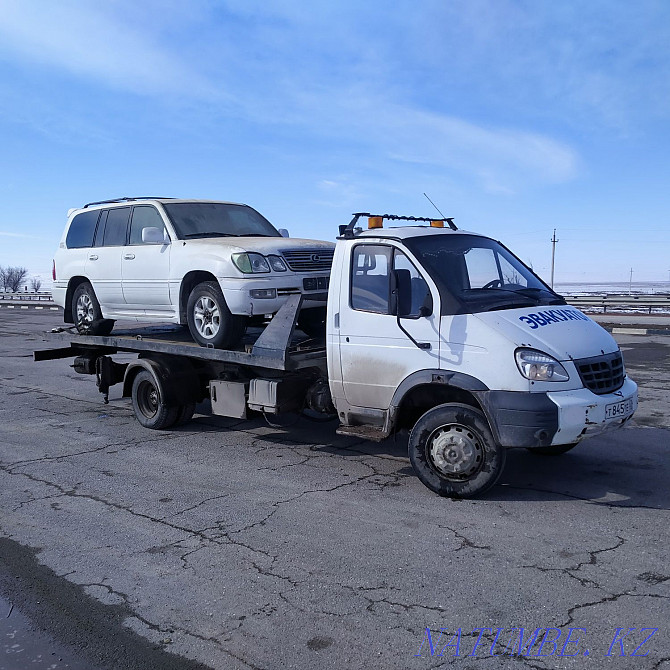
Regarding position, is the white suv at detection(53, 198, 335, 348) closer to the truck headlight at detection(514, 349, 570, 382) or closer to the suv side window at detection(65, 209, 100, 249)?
the suv side window at detection(65, 209, 100, 249)

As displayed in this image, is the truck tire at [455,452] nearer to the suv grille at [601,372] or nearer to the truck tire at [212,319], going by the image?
the suv grille at [601,372]

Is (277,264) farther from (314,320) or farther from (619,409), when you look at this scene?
(619,409)

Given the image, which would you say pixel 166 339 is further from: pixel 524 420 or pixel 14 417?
pixel 524 420

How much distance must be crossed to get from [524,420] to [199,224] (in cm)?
485

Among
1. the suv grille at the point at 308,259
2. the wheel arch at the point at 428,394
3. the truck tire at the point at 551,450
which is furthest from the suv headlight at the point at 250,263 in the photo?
the truck tire at the point at 551,450

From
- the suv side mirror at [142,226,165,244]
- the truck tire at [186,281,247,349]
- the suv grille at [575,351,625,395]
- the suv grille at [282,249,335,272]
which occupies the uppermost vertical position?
the suv side mirror at [142,226,165,244]

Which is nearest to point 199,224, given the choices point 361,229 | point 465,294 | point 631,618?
point 361,229

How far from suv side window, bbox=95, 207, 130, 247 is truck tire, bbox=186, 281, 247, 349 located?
1675 mm

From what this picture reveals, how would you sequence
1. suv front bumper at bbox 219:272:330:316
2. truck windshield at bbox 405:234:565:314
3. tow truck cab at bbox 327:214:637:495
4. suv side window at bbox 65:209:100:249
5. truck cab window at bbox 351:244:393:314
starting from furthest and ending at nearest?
suv side window at bbox 65:209:100:249 → suv front bumper at bbox 219:272:330:316 → truck cab window at bbox 351:244:393:314 → truck windshield at bbox 405:234:565:314 → tow truck cab at bbox 327:214:637:495

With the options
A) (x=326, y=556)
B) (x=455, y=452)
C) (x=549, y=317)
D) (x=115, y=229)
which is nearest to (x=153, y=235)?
(x=115, y=229)

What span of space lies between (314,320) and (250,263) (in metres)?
0.94

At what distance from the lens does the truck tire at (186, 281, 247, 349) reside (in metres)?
7.46

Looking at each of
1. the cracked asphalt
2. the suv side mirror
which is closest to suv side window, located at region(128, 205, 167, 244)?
the suv side mirror

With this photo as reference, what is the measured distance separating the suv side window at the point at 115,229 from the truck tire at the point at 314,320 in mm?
2816
